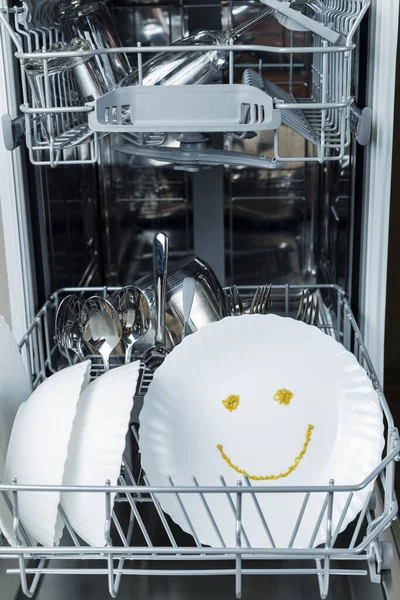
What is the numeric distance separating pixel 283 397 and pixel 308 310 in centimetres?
29

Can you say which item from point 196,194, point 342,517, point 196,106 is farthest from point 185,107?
point 196,194

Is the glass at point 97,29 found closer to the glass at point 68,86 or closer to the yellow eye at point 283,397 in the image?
the glass at point 68,86

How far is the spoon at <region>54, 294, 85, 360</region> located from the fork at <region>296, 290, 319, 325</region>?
323 millimetres

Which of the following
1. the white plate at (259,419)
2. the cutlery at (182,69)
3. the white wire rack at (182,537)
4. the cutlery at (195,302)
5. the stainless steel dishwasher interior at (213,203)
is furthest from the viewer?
the stainless steel dishwasher interior at (213,203)

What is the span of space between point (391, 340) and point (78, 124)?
525mm

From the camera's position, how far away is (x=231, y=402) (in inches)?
34.7

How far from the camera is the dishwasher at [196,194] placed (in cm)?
77

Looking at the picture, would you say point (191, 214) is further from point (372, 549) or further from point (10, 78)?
point (372, 549)

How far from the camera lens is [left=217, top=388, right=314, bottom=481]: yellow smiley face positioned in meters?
0.84

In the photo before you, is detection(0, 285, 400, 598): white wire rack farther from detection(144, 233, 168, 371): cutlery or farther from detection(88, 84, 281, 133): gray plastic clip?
detection(88, 84, 281, 133): gray plastic clip

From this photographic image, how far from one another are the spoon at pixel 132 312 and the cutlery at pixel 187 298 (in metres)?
0.05

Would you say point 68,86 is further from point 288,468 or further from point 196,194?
point 288,468

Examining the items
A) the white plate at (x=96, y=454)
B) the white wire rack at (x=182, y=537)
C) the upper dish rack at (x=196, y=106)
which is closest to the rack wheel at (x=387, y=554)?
the white wire rack at (x=182, y=537)

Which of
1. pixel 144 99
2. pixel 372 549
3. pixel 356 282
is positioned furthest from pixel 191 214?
pixel 372 549
